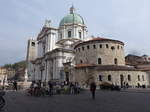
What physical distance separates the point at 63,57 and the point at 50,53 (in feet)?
17.9

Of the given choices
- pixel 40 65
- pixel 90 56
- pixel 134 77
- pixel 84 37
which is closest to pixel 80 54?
pixel 90 56

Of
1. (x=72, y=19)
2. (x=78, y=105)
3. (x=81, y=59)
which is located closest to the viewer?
(x=78, y=105)

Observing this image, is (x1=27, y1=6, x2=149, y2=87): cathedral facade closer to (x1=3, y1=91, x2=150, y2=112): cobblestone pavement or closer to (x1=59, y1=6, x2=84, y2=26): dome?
(x1=59, y1=6, x2=84, y2=26): dome

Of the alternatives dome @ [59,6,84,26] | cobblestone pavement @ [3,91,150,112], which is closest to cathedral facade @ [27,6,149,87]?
dome @ [59,6,84,26]

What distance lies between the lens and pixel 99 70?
35375mm

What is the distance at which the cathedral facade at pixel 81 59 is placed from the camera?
1404 inches

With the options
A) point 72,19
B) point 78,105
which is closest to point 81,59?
point 72,19

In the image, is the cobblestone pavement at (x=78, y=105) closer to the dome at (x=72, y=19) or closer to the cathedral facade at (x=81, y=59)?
the cathedral facade at (x=81, y=59)

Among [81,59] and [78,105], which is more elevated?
[81,59]

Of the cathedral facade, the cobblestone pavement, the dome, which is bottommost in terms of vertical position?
the cobblestone pavement

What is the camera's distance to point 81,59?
42.6m

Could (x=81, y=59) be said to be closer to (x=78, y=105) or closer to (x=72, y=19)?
(x=72, y=19)

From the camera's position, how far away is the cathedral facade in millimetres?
35656

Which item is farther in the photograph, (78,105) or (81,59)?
(81,59)
